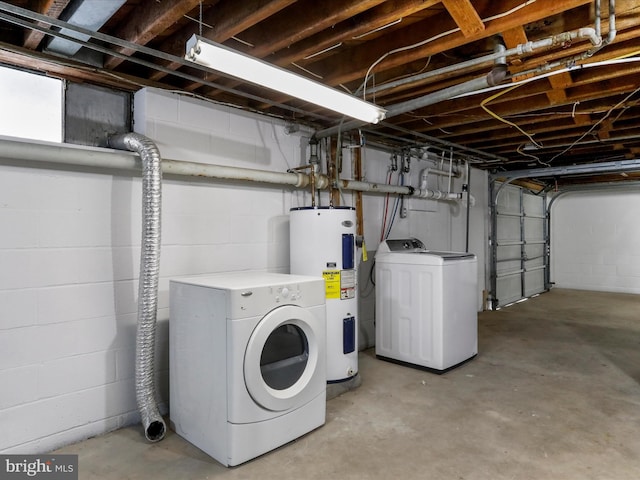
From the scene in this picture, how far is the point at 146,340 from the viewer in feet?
7.57

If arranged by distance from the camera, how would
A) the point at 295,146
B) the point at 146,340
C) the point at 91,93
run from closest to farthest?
1. the point at 146,340
2. the point at 91,93
3. the point at 295,146

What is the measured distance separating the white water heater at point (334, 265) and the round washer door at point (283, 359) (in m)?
0.57

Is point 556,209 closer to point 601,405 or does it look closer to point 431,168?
point 431,168

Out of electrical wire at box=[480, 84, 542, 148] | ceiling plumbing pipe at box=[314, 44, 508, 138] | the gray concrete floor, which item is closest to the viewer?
the gray concrete floor

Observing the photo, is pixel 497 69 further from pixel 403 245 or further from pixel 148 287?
pixel 148 287

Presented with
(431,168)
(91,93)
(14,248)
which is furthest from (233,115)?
(431,168)

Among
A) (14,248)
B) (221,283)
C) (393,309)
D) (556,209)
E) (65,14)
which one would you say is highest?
(65,14)

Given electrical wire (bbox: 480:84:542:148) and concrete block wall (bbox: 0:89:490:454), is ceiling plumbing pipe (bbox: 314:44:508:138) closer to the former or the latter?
electrical wire (bbox: 480:84:542:148)

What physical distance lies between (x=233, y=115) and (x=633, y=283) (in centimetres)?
794

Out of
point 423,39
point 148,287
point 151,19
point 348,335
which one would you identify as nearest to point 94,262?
point 148,287

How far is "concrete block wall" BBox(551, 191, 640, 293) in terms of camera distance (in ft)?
24.1

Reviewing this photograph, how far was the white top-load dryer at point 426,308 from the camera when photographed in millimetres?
3354

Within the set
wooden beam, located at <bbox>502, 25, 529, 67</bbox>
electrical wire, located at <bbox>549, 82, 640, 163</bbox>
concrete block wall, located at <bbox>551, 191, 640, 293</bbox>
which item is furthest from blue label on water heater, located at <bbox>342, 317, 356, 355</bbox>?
concrete block wall, located at <bbox>551, 191, 640, 293</bbox>

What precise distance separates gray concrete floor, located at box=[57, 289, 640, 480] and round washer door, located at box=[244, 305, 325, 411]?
0.30 metres
